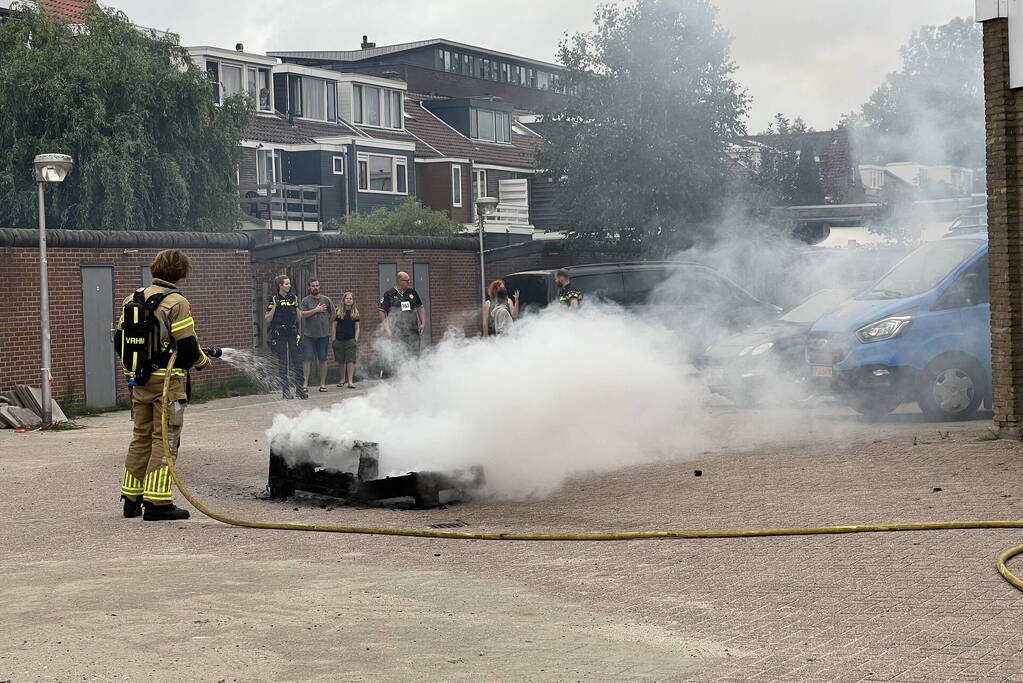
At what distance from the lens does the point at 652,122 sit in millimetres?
40719

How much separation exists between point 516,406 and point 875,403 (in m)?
6.12

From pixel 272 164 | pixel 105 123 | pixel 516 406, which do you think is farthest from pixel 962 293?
pixel 272 164

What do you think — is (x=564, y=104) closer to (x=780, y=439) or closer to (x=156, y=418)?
(x=780, y=439)

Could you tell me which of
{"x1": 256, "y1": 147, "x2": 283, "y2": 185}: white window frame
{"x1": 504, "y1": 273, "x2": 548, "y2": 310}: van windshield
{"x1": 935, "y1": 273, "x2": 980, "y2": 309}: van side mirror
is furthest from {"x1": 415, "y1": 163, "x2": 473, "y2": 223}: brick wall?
{"x1": 935, "y1": 273, "x2": 980, "y2": 309}: van side mirror

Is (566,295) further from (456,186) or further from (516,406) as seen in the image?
(456,186)

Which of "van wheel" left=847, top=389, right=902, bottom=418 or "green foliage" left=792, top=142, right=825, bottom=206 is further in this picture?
"green foliage" left=792, top=142, right=825, bottom=206

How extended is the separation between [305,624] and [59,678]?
1271 millimetres

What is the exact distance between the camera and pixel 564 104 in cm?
4338

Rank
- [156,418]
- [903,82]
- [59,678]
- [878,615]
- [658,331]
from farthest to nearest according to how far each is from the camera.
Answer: [903,82] → [658,331] → [156,418] → [878,615] → [59,678]

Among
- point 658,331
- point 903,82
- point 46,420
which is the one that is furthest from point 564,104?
point 658,331

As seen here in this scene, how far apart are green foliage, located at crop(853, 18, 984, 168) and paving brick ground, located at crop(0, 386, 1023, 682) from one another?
42.8 ft

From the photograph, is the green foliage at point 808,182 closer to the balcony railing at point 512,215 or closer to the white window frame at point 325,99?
the balcony railing at point 512,215

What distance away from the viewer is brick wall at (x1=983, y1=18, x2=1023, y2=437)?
508 inches

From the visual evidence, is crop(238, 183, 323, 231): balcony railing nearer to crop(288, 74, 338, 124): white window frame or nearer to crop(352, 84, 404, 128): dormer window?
crop(288, 74, 338, 124): white window frame
